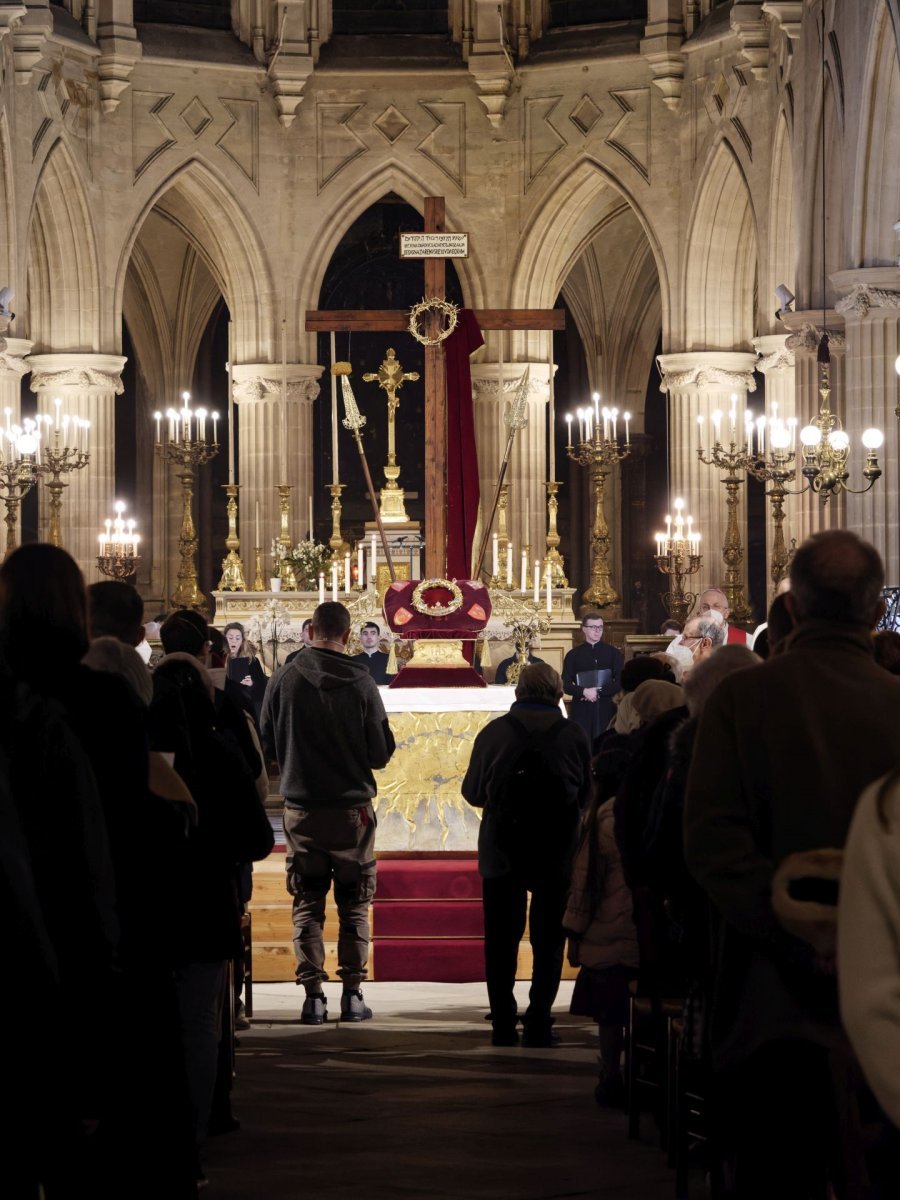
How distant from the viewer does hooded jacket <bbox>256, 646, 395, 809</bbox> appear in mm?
7531

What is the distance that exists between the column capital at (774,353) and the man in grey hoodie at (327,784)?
12389mm

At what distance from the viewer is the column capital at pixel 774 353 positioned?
63.5ft

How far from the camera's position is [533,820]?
724 cm

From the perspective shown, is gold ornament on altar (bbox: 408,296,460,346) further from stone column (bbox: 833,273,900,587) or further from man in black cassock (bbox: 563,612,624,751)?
stone column (bbox: 833,273,900,587)

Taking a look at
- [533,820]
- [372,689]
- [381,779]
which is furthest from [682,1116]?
[381,779]

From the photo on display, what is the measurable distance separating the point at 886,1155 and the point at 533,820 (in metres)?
4.61

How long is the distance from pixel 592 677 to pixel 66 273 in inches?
384

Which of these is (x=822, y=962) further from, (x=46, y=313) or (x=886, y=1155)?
(x=46, y=313)

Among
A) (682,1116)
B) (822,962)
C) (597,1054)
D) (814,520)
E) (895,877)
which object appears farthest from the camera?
(814,520)

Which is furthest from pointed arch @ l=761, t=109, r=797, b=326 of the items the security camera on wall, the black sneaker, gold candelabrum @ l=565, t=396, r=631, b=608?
the black sneaker

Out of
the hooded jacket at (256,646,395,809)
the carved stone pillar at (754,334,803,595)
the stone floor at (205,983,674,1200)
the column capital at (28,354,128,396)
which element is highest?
the column capital at (28,354,128,396)

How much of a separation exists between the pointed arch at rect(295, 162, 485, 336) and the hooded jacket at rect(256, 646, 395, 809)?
14833 millimetres

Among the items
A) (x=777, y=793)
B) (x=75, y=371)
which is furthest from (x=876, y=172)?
(x=777, y=793)

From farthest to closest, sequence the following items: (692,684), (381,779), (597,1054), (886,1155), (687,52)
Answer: (687,52), (381,779), (597,1054), (692,684), (886,1155)
